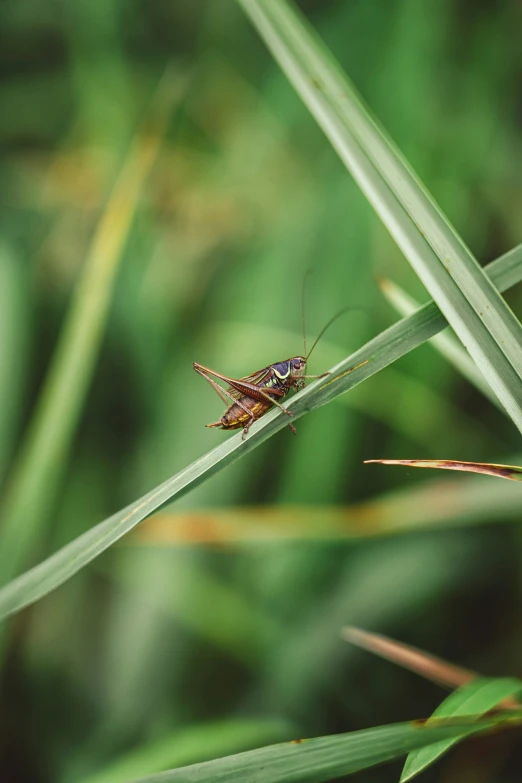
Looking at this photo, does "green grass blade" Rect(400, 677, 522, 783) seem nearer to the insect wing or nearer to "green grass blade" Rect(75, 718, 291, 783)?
"green grass blade" Rect(75, 718, 291, 783)

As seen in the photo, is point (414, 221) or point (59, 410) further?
point (59, 410)

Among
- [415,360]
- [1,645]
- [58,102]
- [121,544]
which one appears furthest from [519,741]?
[58,102]

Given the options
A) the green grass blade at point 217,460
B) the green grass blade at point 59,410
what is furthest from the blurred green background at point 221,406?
the green grass blade at point 217,460

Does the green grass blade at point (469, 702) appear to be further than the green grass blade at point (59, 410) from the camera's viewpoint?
No

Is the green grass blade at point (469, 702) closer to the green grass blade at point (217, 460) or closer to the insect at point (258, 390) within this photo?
the green grass blade at point (217, 460)

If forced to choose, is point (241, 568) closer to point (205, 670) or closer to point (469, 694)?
point (205, 670)

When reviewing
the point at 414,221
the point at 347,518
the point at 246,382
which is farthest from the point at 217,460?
the point at 347,518

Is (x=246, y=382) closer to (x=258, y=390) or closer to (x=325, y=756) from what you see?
(x=258, y=390)
